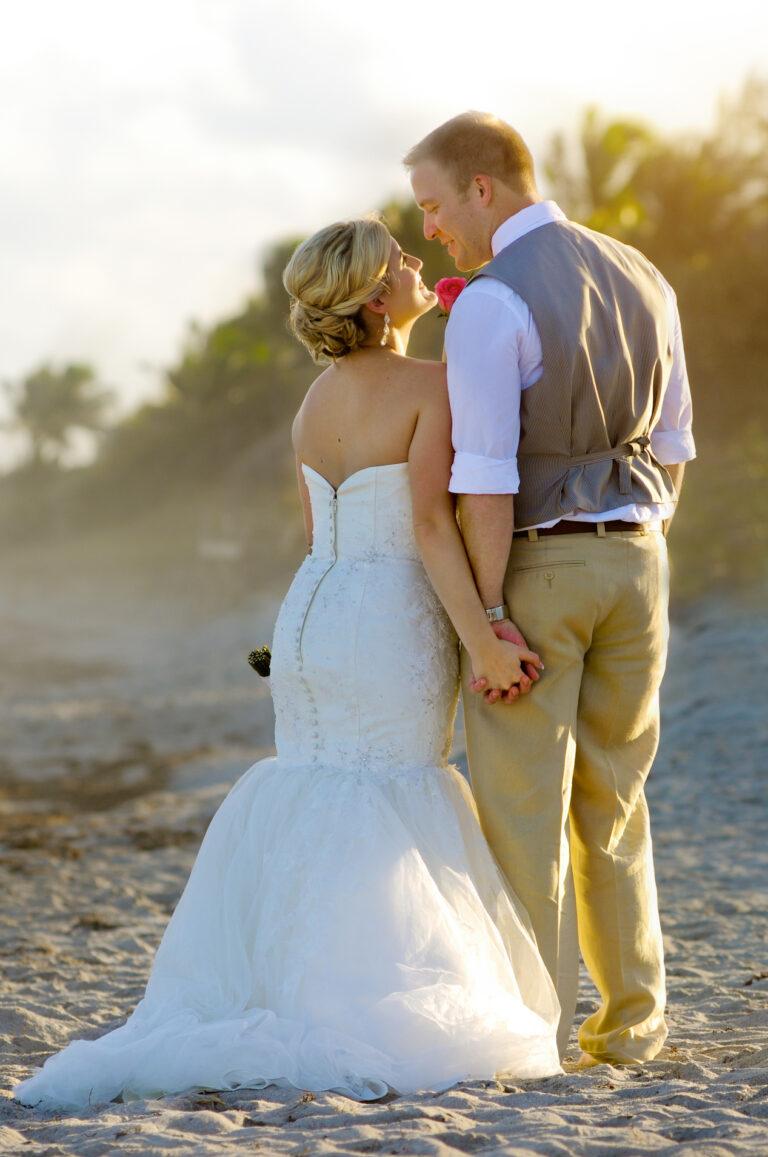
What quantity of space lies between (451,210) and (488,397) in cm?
57

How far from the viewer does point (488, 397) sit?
10.6 feet

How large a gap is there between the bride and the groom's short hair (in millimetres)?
253

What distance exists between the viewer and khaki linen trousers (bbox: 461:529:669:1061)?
3355 mm

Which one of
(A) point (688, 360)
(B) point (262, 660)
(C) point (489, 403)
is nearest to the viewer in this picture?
(C) point (489, 403)

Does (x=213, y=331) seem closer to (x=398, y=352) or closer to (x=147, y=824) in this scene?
(x=147, y=824)

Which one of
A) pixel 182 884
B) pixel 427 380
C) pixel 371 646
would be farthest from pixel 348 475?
pixel 182 884

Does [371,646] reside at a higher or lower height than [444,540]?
lower

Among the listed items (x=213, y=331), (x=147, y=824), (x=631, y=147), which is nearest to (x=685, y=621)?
(x=147, y=824)

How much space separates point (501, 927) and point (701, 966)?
1.98m

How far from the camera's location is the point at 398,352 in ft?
11.8

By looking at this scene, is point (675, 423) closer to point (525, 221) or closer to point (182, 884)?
point (525, 221)

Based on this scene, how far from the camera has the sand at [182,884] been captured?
2.83 metres

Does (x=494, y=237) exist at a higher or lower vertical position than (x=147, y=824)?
higher

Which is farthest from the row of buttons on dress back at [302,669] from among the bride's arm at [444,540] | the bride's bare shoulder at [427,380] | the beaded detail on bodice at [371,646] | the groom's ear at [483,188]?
the groom's ear at [483,188]
